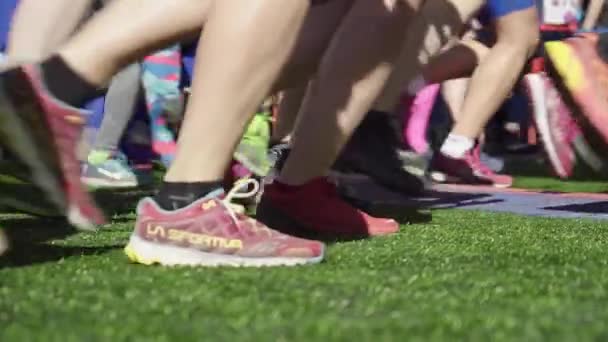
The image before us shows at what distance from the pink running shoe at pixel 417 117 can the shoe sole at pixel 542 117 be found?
0.63 metres

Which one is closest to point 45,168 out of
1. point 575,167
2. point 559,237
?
point 559,237

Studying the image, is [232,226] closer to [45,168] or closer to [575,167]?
[45,168]

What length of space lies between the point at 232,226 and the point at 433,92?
9.58 ft

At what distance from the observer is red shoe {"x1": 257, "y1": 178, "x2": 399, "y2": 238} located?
75.9 inches

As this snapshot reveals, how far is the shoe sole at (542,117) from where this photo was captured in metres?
2.66

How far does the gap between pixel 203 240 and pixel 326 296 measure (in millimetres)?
298

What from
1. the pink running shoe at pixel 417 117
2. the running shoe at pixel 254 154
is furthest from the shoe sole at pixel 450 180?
the running shoe at pixel 254 154

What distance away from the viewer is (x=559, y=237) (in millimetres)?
1959

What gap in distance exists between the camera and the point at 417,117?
13.1ft

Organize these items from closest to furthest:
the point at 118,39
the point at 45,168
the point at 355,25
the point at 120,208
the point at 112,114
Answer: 1. the point at 45,168
2. the point at 118,39
3. the point at 355,25
4. the point at 120,208
5. the point at 112,114

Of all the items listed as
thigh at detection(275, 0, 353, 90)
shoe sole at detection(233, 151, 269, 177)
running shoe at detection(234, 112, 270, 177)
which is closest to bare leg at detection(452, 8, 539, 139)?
running shoe at detection(234, 112, 270, 177)

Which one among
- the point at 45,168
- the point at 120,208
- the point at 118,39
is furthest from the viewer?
the point at 120,208

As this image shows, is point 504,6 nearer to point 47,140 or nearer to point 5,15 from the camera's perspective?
point 5,15

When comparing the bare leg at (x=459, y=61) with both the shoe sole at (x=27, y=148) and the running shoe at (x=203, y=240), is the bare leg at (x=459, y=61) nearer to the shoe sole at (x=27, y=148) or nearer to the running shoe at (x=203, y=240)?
the running shoe at (x=203, y=240)
